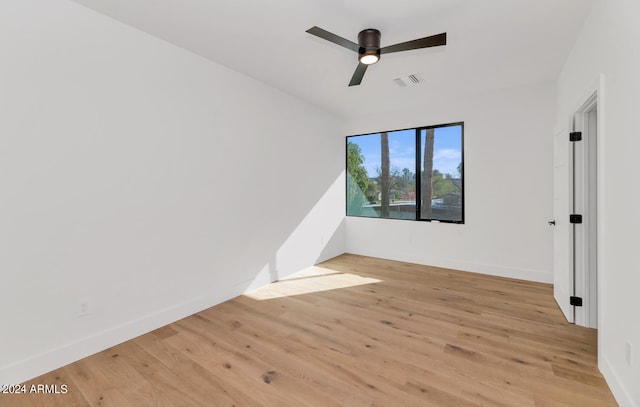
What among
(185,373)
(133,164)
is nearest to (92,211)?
(133,164)

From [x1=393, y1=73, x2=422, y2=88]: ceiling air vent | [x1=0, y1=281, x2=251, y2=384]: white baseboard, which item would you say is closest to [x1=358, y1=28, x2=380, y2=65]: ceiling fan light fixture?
[x1=393, y1=73, x2=422, y2=88]: ceiling air vent

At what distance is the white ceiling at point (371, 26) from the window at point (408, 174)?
43.5 inches

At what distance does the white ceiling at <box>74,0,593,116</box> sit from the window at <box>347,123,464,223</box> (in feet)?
3.63

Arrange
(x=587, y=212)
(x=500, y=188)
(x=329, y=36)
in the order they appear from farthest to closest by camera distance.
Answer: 1. (x=500, y=188)
2. (x=587, y=212)
3. (x=329, y=36)

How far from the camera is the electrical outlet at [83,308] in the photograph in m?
2.23

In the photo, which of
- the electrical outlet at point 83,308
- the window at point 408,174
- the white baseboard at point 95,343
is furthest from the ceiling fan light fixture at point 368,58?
the electrical outlet at point 83,308

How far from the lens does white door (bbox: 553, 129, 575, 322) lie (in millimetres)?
2676

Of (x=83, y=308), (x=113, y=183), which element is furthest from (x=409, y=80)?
(x=83, y=308)

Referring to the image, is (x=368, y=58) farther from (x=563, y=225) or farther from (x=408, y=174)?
(x=408, y=174)

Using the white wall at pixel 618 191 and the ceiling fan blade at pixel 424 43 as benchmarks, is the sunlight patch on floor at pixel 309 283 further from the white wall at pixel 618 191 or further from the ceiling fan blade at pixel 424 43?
the ceiling fan blade at pixel 424 43

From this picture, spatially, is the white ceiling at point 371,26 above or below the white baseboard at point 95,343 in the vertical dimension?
above

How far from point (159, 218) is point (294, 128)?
229 cm

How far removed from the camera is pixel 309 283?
3.94 metres

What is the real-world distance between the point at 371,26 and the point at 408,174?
296 cm
